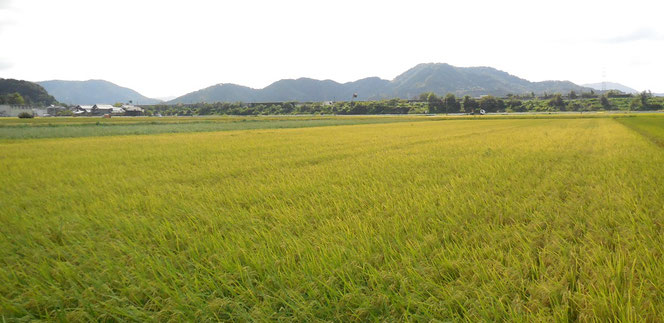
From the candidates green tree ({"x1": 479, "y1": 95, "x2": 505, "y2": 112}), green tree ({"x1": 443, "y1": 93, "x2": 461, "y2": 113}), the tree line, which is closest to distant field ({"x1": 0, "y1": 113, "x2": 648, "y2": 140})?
the tree line

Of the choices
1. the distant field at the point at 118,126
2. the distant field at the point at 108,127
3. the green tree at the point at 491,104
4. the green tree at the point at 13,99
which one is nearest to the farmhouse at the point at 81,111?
the green tree at the point at 13,99

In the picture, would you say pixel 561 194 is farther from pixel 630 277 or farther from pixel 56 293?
pixel 56 293

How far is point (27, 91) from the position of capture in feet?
459

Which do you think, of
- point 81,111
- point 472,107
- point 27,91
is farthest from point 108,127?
point 27,91

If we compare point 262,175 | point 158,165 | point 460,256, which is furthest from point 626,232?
point 158,165

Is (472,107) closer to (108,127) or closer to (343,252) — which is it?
(108,127)

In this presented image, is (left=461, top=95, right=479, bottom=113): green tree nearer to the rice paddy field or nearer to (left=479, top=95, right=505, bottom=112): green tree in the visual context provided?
(left=479, top=95, right=505, bottom=112): green tree

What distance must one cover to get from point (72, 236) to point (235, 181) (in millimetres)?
3143

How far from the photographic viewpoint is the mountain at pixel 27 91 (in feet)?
444

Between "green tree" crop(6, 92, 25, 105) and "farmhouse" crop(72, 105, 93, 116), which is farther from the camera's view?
"farmhouse" crop(72, 105, 93, 116)

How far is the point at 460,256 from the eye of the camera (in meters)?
2.49

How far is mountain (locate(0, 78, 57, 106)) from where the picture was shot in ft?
444

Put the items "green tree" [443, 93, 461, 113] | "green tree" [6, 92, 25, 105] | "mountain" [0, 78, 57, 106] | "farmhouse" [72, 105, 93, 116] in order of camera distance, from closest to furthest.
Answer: "green tree" [6, 92, 25, 105] < "green tree" [443, 93, 461, 113] < "farmhouse" [72, 105, 93, 116] < "mountain" [0, 78, 57, 106]

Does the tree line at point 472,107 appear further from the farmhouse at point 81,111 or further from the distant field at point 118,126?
the distant field at point 118,126
